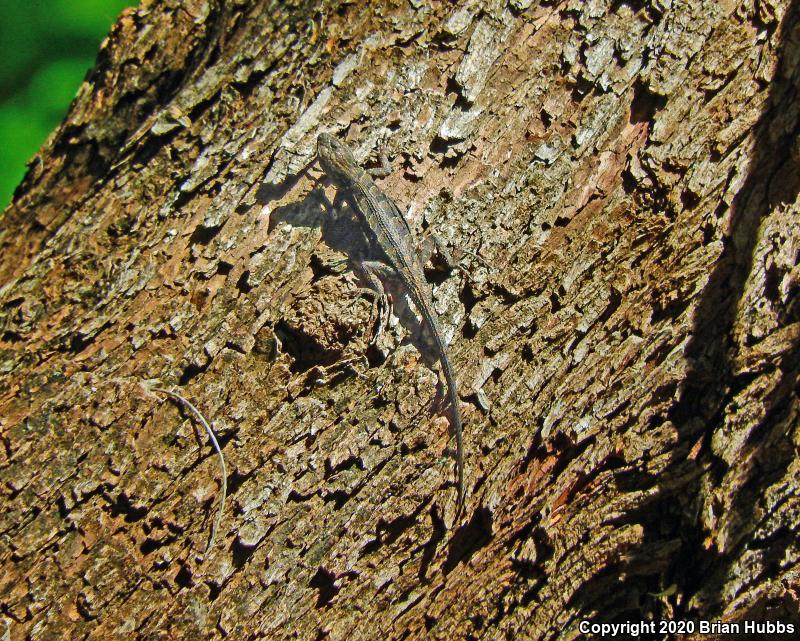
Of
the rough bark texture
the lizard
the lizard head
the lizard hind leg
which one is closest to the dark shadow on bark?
the rough bark texture

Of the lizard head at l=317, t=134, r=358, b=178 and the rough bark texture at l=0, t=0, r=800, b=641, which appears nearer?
the rough bark texture at l=0, t=0, r=800, b=641

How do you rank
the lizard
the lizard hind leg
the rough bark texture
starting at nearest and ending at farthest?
the rough bark texture
the lizard hind leg
the lizard

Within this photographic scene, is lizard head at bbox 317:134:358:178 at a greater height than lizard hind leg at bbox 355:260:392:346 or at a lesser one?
greater

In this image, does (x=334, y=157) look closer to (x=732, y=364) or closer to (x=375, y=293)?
→ (x=375, y=293)

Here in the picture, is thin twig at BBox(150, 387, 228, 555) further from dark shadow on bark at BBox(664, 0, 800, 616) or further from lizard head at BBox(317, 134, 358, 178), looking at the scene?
dark shadow on bark at BBox(664, 0, 800, 616)

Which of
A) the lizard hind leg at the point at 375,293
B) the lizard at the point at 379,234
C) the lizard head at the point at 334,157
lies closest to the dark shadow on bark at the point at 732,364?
the lizard at the point at 379,234

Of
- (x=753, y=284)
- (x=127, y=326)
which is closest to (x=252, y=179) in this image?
(x=127, y=326)

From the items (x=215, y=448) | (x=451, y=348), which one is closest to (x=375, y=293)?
(x=451, y=348)
